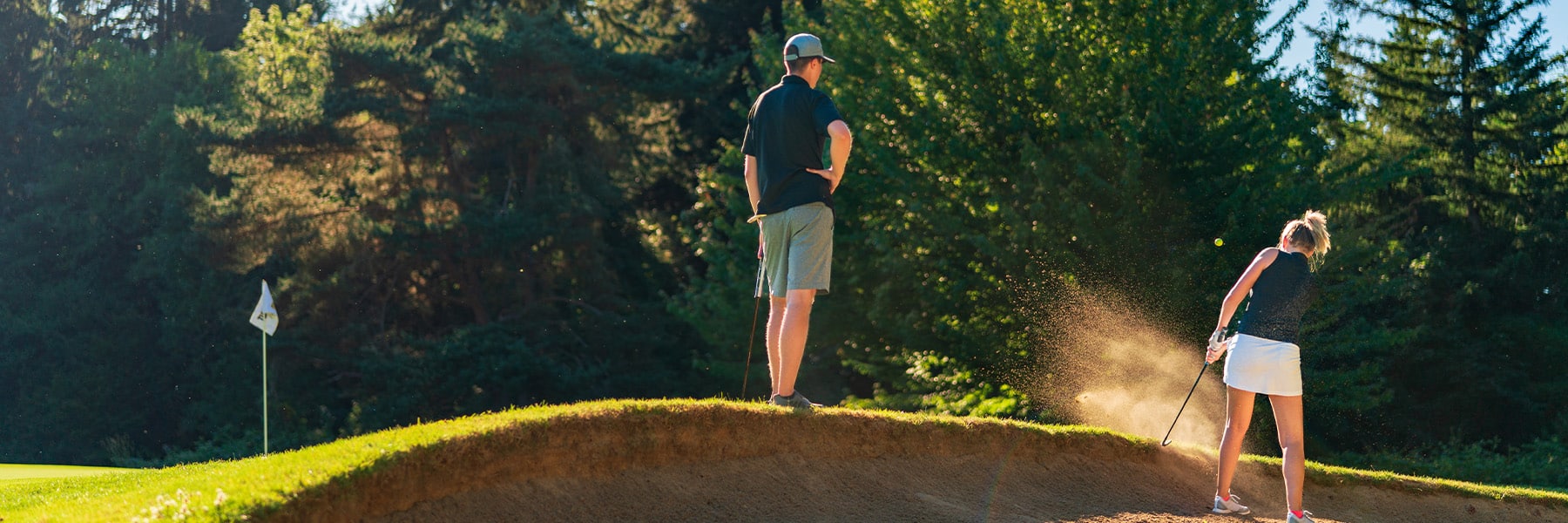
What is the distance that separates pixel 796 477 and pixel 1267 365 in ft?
8.33

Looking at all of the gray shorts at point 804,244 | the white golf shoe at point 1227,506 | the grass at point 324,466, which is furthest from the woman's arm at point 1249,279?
the gray shorts at point 804,244

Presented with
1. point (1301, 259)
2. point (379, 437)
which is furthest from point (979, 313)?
point (379, 437)

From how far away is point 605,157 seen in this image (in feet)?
123

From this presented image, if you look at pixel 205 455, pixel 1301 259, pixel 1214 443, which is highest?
pixel 1301 259

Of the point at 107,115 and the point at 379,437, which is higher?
the point at 107,115

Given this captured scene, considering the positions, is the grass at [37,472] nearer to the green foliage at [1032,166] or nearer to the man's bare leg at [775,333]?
the man's bare leg at [775,333]

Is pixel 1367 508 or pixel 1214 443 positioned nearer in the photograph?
pixel 1367 508

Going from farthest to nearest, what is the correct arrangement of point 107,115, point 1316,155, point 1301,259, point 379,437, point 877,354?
point 107,115
point 877,354
point 1316,155
point 1301,259
point 379,437

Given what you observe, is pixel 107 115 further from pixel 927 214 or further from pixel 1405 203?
pixel 1405 203

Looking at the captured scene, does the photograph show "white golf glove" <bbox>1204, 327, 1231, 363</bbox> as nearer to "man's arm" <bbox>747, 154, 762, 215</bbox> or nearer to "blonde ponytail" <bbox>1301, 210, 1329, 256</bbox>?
"blonde ponytail" <bbox>1301, 210, 1329, 256</bbox>

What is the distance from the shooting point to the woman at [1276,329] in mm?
7684

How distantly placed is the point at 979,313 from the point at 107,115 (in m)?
37.1

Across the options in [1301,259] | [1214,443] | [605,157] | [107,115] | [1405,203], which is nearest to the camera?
[1301,259]

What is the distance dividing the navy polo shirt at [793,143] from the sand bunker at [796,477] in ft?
3.82
